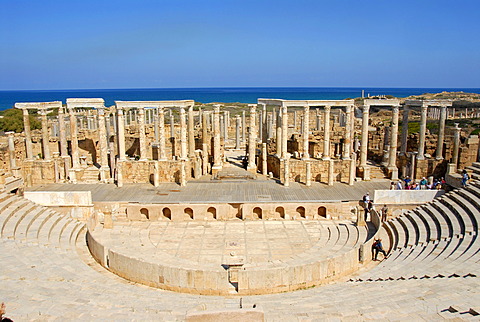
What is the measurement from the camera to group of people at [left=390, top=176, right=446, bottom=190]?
72.6ft

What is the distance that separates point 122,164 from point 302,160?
34.7 ft

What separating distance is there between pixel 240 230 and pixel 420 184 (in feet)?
35.5

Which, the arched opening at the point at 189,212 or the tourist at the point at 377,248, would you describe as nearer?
the tourist at the point at 377,248

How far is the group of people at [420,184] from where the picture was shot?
22.1 metres

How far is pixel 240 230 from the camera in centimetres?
1925

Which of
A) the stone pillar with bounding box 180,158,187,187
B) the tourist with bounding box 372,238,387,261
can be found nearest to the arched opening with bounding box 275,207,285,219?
the tourist with bounding box 372,238,387,261

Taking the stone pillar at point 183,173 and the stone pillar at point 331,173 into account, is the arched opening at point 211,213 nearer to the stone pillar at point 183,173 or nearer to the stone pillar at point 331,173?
the stone pillar at point 183,173

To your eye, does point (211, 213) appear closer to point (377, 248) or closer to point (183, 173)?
point (183, 173)

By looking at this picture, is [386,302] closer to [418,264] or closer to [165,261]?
[418,264]

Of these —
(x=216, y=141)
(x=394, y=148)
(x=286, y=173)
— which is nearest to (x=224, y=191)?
(x=286, y=173)

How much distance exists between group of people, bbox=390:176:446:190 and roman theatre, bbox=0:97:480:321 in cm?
49

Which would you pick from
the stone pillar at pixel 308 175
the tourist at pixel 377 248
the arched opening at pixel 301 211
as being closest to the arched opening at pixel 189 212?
the arched opening at pixel 301 211

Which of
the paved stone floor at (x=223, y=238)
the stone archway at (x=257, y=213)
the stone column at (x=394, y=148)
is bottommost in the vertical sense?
the paved stone floor at (x=223, y=238)

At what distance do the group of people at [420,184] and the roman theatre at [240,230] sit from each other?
487mm
